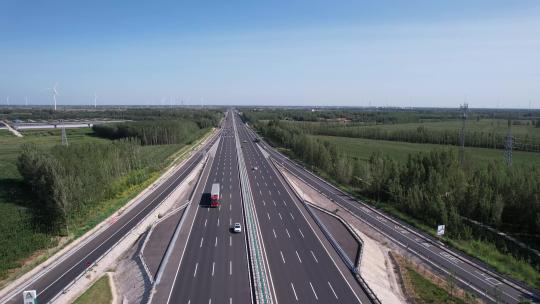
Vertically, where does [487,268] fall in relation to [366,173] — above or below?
below

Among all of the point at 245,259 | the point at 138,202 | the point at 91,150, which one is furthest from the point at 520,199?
the point at 91,150

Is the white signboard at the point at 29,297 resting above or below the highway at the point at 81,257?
above

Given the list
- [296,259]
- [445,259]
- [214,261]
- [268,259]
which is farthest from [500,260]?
[214,261]

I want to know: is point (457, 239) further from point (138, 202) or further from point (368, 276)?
point (138, 202)

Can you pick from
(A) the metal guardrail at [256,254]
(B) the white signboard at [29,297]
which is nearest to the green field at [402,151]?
(A) the metal guardrail at [256,254]

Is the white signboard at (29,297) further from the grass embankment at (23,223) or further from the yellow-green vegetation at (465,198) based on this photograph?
the yellow-green vegetation at (465,198)

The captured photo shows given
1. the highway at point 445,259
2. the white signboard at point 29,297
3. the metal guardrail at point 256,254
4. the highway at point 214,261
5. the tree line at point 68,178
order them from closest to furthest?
the white signboard at point 29,297, the metal guardrail at point 256,254, the highway at point 214,261, the highway at point 445,259, the tree line at point 68,178

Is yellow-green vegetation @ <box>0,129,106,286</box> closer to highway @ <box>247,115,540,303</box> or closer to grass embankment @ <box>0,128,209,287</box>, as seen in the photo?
grass embankment @ <box>0,128,209,287</box>
